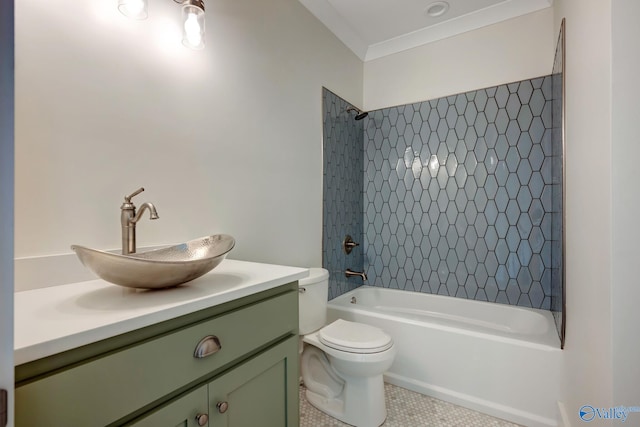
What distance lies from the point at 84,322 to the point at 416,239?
254cm

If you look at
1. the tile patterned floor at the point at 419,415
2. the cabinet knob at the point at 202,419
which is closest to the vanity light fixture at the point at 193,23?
the cabinet knob at the point at 202,419

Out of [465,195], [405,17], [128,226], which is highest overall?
[405,17]

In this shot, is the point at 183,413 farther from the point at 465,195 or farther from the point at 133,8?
the point at 465,195

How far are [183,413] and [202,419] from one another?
64 mm

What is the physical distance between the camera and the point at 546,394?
5.44 feet

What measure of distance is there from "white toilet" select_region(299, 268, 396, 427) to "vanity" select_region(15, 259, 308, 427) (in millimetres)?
590

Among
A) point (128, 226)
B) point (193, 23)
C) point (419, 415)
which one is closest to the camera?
point (128, 226)

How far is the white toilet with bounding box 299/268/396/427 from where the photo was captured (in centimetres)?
162

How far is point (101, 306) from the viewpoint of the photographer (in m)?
0.74

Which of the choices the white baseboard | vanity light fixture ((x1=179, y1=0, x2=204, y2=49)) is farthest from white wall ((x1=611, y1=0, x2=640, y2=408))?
vanity light fixture ((x1=179, y1=0, x2=204, y2=49))

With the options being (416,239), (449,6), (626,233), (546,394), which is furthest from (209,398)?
(449,6)

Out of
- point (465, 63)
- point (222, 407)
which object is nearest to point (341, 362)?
point (222, 407)

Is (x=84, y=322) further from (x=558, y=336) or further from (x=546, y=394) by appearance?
(x=558, y=336)

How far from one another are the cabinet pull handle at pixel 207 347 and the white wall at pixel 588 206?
3.57ft
